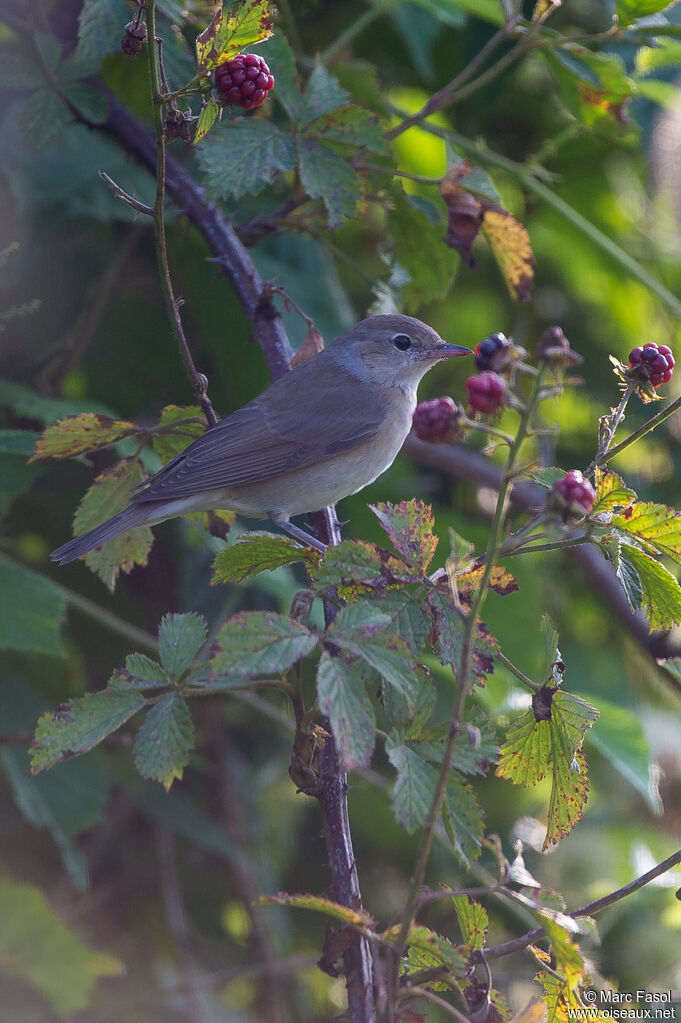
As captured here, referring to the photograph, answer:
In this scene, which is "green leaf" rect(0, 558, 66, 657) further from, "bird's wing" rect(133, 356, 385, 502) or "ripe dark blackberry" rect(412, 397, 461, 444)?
"ripe dark blackberry" rect(412, 397, 461, 444)

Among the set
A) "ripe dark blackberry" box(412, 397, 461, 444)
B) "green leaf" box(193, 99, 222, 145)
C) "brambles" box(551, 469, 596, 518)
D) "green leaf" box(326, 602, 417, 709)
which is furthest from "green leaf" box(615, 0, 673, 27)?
"green leaf" box(326, 602, 417, 709)

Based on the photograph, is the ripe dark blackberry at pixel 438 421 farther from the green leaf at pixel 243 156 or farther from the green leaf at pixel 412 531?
the green leaf at pixel 243 156

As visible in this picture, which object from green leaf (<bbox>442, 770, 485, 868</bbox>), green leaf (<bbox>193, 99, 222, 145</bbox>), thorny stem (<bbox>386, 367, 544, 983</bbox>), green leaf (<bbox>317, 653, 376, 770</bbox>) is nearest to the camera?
thorny stem (<bbox>386, 367, 544, 983</bbox>)

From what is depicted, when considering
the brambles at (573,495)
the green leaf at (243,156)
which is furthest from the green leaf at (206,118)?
the brambles at (573,495)

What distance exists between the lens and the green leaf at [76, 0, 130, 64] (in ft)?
7.78

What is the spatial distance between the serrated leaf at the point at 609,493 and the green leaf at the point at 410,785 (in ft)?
1.63

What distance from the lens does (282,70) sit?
8.04 ft

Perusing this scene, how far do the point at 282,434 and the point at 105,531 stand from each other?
894 millimetres

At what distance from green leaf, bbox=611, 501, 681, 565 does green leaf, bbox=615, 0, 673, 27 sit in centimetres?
149

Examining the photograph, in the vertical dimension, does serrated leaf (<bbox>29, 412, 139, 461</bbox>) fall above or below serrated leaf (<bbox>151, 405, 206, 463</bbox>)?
above

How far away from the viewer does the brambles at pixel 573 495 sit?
148 centimetres

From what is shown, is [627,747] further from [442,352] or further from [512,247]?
[442,352]

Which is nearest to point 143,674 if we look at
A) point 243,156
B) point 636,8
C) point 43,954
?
point 243,156

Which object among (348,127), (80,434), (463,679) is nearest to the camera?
(463,679)
